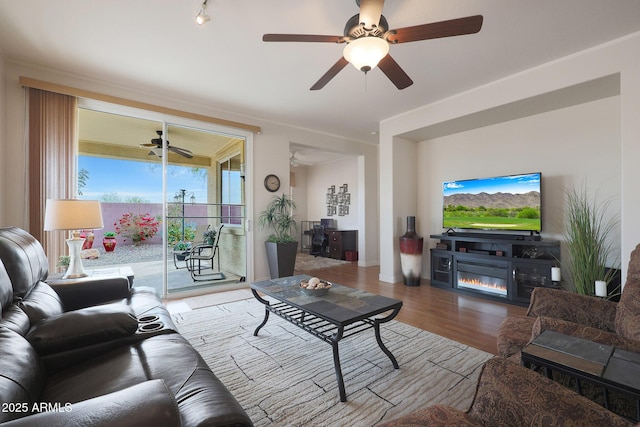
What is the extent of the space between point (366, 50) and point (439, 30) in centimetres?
48

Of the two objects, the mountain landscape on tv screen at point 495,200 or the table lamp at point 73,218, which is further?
the mountain landscape on tv screen at point 495,200

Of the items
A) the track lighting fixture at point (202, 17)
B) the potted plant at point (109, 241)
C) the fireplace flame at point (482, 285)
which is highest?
the track lighting fixture at point (202, 17)

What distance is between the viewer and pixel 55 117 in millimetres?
3041

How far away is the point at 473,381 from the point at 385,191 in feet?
10.5

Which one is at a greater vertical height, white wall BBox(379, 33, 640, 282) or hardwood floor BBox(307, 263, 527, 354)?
white wall BBox(379, 33, 640, 282)

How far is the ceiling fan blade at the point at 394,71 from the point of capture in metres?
2.14

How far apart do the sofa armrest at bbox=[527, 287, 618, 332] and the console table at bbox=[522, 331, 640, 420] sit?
0.55 m

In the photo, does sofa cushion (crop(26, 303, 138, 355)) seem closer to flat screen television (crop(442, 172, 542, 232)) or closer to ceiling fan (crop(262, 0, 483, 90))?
ceiling fan (crop(262, 0, 483, 90))

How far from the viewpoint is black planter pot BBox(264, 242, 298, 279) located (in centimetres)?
439

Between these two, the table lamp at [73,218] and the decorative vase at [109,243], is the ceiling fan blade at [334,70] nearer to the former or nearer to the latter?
the table lamp at [73,218]

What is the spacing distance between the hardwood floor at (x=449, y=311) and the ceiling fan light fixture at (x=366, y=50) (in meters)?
2.43

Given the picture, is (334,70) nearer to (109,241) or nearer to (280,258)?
(280,258)

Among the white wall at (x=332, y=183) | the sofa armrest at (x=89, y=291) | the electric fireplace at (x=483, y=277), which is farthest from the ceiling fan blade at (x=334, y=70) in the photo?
the white wall at (x=332, y=183)

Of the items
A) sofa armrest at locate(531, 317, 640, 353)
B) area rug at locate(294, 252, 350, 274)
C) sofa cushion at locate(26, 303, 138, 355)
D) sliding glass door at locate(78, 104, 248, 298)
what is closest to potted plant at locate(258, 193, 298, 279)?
sliding glass door at locate(78, 104, 248, 298)
